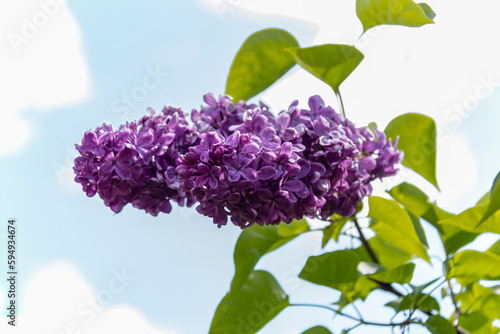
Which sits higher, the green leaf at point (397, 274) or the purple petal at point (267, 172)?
the purple petal at point (267, 172)

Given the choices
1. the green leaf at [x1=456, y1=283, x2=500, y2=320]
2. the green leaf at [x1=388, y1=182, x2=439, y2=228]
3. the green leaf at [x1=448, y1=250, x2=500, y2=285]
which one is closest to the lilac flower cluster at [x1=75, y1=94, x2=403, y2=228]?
the green leaf at [x1=388, y1=182, x2=439, y2=228]

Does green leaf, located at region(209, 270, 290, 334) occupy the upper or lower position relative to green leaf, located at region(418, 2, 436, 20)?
lower

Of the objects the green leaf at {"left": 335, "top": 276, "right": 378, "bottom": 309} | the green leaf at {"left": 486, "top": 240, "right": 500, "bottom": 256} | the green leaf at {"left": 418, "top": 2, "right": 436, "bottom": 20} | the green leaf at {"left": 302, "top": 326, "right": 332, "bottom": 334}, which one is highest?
the green leaf at {"left": 418, "top": 2, "right": 436, "bottom": 20}

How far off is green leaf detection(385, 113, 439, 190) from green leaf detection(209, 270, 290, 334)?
1.21ft

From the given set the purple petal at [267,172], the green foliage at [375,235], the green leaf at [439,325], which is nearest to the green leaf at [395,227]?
the green foliage at [375,235]

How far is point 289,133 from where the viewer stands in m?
0.91

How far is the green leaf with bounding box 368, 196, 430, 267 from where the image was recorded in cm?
106

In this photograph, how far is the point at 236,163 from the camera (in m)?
0.85

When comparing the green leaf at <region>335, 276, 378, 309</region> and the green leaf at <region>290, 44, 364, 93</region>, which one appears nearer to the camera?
the green leaf at <region>290, 44, 364, 93</region>

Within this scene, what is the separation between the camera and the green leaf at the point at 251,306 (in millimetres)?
1124

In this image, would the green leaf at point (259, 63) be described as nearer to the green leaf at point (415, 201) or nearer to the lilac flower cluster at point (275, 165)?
the lilac flower cluster at point (275, 165)

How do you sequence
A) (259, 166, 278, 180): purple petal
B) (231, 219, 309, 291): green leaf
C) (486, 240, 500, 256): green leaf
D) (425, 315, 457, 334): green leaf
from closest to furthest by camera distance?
(259, 166, 278, 180): purple petal
(425, 315, 457, 334): green leaf
(231, 219, 309, 291): green leaf
(486, 240, 500, 256): green leaf

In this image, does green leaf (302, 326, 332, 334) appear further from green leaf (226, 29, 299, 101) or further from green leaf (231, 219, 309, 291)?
green leaf (226, 29, 299, 101)

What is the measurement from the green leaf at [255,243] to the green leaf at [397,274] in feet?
0.64
